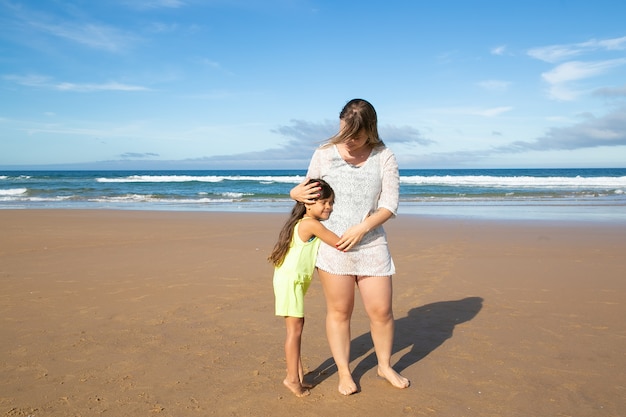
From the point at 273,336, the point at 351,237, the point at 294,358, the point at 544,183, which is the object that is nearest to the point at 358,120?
the point at 351,237

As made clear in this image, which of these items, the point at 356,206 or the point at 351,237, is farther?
the point at 356,206

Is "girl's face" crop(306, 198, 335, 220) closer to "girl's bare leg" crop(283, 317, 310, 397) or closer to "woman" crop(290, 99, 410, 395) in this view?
"woman" crop(290, 99, 410, 395)

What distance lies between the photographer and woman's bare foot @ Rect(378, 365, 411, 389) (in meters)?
3.34

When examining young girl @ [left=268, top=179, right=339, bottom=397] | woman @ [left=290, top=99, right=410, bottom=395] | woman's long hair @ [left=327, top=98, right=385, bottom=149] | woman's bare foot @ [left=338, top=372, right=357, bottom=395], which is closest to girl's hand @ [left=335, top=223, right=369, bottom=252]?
woman @ [left=290, top=99, right=410, bottom=395]

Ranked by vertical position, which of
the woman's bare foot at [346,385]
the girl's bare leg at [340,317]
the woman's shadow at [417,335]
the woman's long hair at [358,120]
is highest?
the woman's long hair at [358,120]

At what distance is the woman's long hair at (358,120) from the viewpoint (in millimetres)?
2992

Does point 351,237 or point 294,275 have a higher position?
point 351,237

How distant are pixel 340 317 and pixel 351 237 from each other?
62 centimetres

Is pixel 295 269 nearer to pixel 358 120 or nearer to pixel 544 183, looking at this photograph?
pixel 358 120

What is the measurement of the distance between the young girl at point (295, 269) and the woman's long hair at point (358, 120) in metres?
0.36

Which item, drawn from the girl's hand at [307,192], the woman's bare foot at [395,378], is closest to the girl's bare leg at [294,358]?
the woman's bare foot at [395,378]

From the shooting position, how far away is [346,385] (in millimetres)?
3254

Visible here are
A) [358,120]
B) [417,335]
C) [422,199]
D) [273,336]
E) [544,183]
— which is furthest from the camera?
[544,183]

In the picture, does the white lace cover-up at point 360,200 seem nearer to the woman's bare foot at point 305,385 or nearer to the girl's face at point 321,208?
the girl's face at point 321,208
